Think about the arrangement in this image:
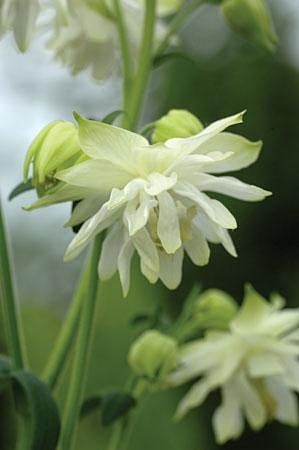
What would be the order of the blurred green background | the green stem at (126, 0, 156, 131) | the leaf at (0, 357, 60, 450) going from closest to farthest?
the leaf at (0, 357, 60, 450) < the green stem at (126, 0, 156, 131) < the blurred green background

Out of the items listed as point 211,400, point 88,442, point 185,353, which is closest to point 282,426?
point 211,400

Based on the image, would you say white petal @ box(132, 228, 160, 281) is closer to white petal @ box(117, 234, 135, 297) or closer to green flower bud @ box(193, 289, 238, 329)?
white petal @ box(117, 234, 135, 297)

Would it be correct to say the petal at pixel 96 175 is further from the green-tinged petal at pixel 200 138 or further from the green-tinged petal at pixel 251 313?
the green-tinged petal at pixel 251 313

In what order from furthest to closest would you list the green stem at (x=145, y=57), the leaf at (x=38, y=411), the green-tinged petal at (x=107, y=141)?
the green stem at (x=145, y=57) < the leaf at (x=38, y=411) < the green-tinged petal at (x=107, y=141)

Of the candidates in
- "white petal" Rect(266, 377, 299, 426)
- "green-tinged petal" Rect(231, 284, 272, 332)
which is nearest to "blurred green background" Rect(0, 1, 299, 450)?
"white petal" Rect(266, 377, 299, 426)

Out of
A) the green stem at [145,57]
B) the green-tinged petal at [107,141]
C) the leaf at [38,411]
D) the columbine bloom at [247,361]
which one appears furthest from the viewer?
the columbine bloom at [247,361]

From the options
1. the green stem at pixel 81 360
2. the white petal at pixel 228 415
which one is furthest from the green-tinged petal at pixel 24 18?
the white petal at pixel 228 415

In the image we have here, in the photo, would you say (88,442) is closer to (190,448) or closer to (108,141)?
(190,448)
